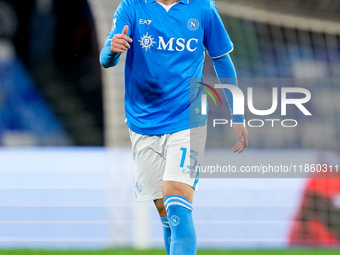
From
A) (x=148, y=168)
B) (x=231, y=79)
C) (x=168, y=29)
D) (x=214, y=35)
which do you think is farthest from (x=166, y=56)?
(x=148, y=168)

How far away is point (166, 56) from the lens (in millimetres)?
2744

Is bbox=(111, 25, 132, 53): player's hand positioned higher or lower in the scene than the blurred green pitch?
higher

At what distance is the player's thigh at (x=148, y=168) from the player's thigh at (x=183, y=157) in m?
0.09

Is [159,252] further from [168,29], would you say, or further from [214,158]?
[168,29]

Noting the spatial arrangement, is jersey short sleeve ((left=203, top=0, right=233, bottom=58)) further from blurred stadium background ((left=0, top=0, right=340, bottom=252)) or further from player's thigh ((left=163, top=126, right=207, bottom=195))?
blurred stadium background ((left=0, top=0, right=340, bottom=252))

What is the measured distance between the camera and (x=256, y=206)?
5930mm

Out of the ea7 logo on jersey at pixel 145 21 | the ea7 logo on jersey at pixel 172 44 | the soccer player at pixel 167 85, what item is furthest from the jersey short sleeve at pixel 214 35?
the ea7 logo on jersey at pixel 145 21

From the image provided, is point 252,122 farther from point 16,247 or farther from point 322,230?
point 16,247

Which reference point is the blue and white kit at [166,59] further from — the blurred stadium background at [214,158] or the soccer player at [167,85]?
the blurred stadium background at [214,158]

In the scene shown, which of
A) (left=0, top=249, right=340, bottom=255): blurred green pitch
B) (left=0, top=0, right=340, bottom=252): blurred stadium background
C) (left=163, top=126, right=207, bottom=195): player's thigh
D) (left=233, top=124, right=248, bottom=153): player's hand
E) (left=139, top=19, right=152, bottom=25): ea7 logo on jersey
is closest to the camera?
(left=163, top=126, right=207, bottom=195): player's thigh

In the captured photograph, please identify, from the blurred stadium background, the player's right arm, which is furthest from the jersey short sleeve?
the blurred stadium background

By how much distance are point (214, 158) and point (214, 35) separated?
3123 mm

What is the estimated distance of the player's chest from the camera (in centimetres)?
275

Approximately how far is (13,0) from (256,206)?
6117 mm
